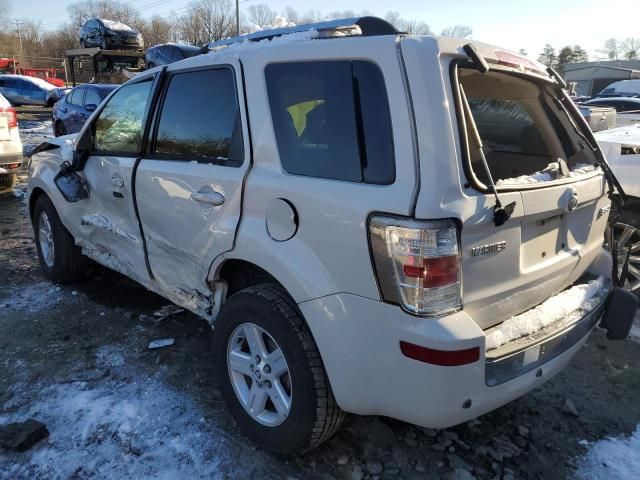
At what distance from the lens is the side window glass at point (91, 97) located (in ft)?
36.5

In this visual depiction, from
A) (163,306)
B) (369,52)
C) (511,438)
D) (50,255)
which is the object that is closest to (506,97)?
(369,52)

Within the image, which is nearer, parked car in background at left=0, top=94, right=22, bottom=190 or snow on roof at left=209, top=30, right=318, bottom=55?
snow on roof at left=209, top=30, right=318, bottom=55

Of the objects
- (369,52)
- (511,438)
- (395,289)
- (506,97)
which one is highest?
(369,52)

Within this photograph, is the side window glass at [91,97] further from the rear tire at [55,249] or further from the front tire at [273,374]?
the front tire at [273,374]

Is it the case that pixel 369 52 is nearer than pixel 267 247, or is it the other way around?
pixel 369 52

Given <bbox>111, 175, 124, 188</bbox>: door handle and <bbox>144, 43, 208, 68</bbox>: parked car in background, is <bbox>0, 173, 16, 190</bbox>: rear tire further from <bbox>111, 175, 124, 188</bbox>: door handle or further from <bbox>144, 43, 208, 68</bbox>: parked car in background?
<bbox>111, 175, 124, 188</bbox>: door handle

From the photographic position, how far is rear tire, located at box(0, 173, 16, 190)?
322 inches

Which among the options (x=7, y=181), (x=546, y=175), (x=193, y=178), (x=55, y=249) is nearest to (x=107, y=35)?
(x=7, y=181)

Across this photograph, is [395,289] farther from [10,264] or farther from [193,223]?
[10,264]

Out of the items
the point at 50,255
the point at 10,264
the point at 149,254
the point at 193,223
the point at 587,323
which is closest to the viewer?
the point at 587,323

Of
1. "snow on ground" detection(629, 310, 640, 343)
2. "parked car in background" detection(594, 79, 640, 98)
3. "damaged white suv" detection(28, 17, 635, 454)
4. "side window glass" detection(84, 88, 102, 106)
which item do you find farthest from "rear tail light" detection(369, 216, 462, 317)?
"parked car in background" detection(594, 79, 640, 98)

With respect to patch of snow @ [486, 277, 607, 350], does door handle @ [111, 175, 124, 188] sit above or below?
above

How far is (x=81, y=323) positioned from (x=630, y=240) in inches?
176

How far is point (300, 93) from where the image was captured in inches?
92.5
